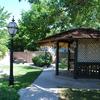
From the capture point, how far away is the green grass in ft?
48.3

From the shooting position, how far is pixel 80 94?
1562 cm

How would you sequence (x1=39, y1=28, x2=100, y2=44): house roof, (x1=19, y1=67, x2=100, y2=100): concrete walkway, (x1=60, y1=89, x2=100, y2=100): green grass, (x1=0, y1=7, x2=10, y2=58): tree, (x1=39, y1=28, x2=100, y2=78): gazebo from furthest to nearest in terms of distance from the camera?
1. (x1=0, y1=7, x2=10, y2=58): tree
2. (x1=39, y1=28, x2=100, y2=78): gazebo
3. (x1=39, y1=28, x2=100, y2=44): house roof
4. (x1=60, y1=89, x2=100, y2=100): green grass
5. (x1=19, y1=67, x2=100, y2=100): concrete walkway

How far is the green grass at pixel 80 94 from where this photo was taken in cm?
1472

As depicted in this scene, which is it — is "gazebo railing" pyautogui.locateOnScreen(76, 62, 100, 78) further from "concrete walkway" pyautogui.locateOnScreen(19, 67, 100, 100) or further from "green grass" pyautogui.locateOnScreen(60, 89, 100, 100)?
"green grass" pyautogui.locateOnScreen(60, 89, 100, 100)

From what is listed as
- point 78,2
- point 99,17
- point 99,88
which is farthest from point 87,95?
point 99,17

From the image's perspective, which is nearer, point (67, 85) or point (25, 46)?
point (67, 85)

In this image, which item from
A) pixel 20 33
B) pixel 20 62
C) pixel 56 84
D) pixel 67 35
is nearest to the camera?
pixel 56 84

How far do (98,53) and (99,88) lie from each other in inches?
146

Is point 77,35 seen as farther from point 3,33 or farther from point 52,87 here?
point 3,33

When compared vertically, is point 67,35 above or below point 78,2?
below

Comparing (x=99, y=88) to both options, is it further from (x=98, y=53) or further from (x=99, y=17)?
(x=99, y=17)

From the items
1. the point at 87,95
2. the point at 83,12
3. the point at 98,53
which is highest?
the point at 83,12

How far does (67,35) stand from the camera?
2053cm

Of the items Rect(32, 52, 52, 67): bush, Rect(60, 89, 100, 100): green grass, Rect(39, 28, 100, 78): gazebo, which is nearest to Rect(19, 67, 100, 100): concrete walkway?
Rect(60, 89, 100, 100): green grass
